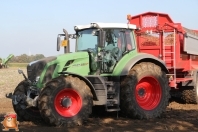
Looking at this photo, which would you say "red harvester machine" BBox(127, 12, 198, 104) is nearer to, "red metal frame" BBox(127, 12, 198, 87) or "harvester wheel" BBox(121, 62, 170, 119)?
"red metal frame" BBox(127, 12, 198, 87)

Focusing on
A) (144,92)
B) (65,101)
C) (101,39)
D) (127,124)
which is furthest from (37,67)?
(144,92)

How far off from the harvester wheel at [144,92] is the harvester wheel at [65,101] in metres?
1.04

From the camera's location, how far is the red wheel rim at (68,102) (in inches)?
263

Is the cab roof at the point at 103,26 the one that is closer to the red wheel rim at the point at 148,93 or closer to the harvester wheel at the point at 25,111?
the red wheel rim at the point at 148,93

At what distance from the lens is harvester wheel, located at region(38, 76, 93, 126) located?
643 cm

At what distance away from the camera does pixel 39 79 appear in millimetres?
7059

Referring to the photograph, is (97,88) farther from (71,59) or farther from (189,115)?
(189,115)

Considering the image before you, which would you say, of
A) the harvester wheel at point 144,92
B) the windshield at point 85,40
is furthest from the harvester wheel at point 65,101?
the windshield at point 85,40

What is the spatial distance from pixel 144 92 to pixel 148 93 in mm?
122

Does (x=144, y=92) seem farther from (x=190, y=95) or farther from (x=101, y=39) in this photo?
(x=190, y=95)

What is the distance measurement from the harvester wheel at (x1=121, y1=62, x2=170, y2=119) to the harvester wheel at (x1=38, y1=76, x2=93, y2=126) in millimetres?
1037

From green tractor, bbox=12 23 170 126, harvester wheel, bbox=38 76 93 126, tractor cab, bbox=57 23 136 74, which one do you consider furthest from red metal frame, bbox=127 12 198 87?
harvester wheel, bbox=38 76 93 126

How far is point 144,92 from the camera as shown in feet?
26.8

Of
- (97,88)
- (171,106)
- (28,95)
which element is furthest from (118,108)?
(171,106)
